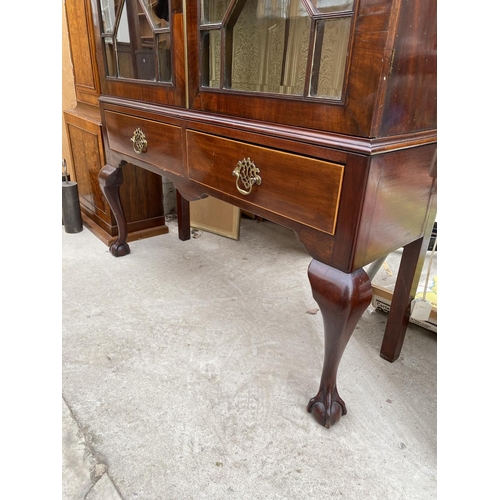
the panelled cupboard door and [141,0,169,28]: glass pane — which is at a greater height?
[141,0,169,28]: glass pane

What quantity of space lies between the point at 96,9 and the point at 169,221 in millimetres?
1160

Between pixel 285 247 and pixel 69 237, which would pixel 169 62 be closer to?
pixel 285 247

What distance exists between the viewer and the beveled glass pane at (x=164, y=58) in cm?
107

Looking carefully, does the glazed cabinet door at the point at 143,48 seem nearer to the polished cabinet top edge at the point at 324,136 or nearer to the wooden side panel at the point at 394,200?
the polished cabinet top edge at the point at 324,136

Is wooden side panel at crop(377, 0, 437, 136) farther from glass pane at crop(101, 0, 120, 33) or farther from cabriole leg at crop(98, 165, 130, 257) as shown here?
cabriole leg at crop(98, 165, 130, 257)

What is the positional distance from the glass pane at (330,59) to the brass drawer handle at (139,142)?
0.73 meters

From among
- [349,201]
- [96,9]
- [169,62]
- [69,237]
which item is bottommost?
[69,237]

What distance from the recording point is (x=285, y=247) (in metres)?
2.04

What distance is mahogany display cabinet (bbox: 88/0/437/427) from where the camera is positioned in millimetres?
661

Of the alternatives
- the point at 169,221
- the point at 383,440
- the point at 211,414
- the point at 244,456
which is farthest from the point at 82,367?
the point at 169,221

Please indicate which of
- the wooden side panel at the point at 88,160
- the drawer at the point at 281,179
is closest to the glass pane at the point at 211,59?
the drawer at the point at 281,179

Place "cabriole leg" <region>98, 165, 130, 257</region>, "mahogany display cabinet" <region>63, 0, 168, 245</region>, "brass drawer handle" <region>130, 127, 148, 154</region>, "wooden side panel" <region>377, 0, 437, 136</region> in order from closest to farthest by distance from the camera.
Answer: "wooden side panel" <region>377, 0, 437, 136</region> → "brass drawer handle" <region>130, 127, 148, 154</region> → "cabriole leg" <region>98, 165, 130, 257</region> → "mahogany display cabinet" <region>63, 0, 168, 245</region>

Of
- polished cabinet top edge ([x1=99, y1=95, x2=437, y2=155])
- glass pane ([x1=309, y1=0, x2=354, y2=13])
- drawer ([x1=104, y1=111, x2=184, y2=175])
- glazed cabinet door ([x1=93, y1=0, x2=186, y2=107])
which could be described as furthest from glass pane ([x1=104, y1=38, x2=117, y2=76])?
glass pane ([x1=309, y1=0, x2=354, y2=13])

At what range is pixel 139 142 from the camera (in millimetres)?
1312
